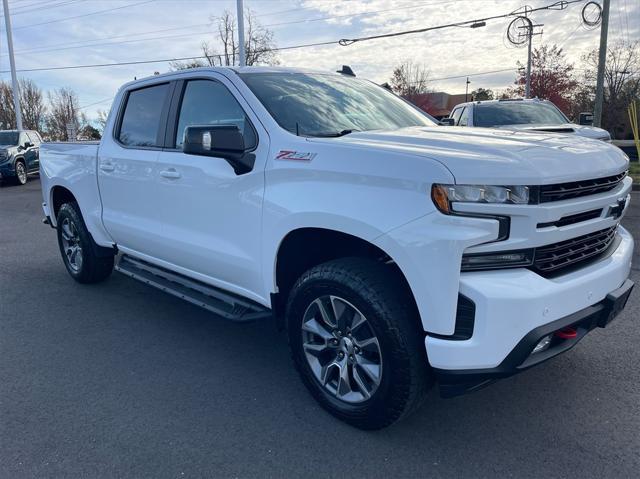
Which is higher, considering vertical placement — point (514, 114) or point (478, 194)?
point (514, 114)

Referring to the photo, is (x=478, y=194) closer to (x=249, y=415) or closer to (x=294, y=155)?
(x=294, y=155)

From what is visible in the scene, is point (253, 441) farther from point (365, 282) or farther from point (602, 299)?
point (602, 299)

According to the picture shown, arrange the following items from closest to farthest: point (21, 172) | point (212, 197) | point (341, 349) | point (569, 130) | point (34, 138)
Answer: point (341, 349) → point (212, 197) → point (569, 130) → point (21, 172) → point (34, 138)

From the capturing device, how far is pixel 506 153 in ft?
8.14

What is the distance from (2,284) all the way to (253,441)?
4.37 meters

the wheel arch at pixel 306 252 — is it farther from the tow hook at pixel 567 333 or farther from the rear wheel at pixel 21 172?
the rear wheel at pixel 21 172

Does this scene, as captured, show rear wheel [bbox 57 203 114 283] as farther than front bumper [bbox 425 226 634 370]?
Yes

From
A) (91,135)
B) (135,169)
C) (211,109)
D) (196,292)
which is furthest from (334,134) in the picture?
(91,135)

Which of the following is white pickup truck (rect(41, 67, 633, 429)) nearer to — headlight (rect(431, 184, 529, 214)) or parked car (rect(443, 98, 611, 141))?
headlight (rect(431, 184, 529, 214))

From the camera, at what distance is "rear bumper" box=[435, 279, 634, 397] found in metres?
2.36

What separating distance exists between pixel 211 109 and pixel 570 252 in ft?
8.17

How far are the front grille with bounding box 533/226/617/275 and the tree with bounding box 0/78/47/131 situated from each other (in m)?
58.6


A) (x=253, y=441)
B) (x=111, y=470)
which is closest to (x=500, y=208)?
(x=253, y=441)

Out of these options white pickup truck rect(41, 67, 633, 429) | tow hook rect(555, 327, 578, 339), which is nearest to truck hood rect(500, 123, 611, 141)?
white pickup truck rect(41, 67, 633, 429)
